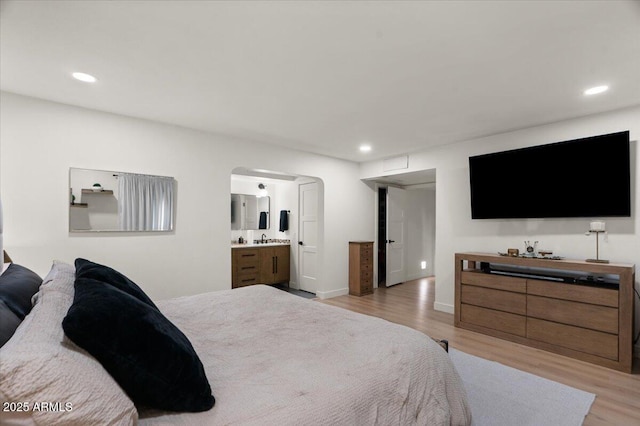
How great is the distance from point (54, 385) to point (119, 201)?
10.0ft

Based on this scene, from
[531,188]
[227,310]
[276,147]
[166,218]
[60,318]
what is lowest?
[227,310]

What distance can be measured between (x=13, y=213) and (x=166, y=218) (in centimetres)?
130

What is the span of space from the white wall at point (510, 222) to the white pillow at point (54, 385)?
14.3ft

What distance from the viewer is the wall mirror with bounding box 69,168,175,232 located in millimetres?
3150

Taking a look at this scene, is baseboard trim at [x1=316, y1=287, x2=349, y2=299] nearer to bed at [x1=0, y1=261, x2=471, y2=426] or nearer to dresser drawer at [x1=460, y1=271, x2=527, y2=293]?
dresser drawer at [x1=460, y1=271, x2=527, y2=293]

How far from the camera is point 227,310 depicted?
7.34ft

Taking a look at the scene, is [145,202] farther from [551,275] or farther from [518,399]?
[551,275]

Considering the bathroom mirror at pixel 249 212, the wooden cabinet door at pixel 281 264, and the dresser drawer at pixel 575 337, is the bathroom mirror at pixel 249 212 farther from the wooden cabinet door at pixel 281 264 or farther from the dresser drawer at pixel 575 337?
the dresser drawer at pixel 575 337

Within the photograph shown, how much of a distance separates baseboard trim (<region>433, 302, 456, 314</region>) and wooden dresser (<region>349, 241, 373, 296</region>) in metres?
1.42

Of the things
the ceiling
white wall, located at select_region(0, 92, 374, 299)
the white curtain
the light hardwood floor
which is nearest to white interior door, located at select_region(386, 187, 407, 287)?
the light hardwood floor

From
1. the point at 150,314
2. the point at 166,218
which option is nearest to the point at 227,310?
the point at 150,314

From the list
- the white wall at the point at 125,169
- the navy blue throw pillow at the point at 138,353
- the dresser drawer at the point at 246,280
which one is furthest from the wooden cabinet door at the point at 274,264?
the navy blue throw pillow at the point at 138,353

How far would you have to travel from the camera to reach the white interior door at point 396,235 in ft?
21.2

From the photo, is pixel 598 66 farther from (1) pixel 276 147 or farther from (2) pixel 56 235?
(2) pixel 56 235
